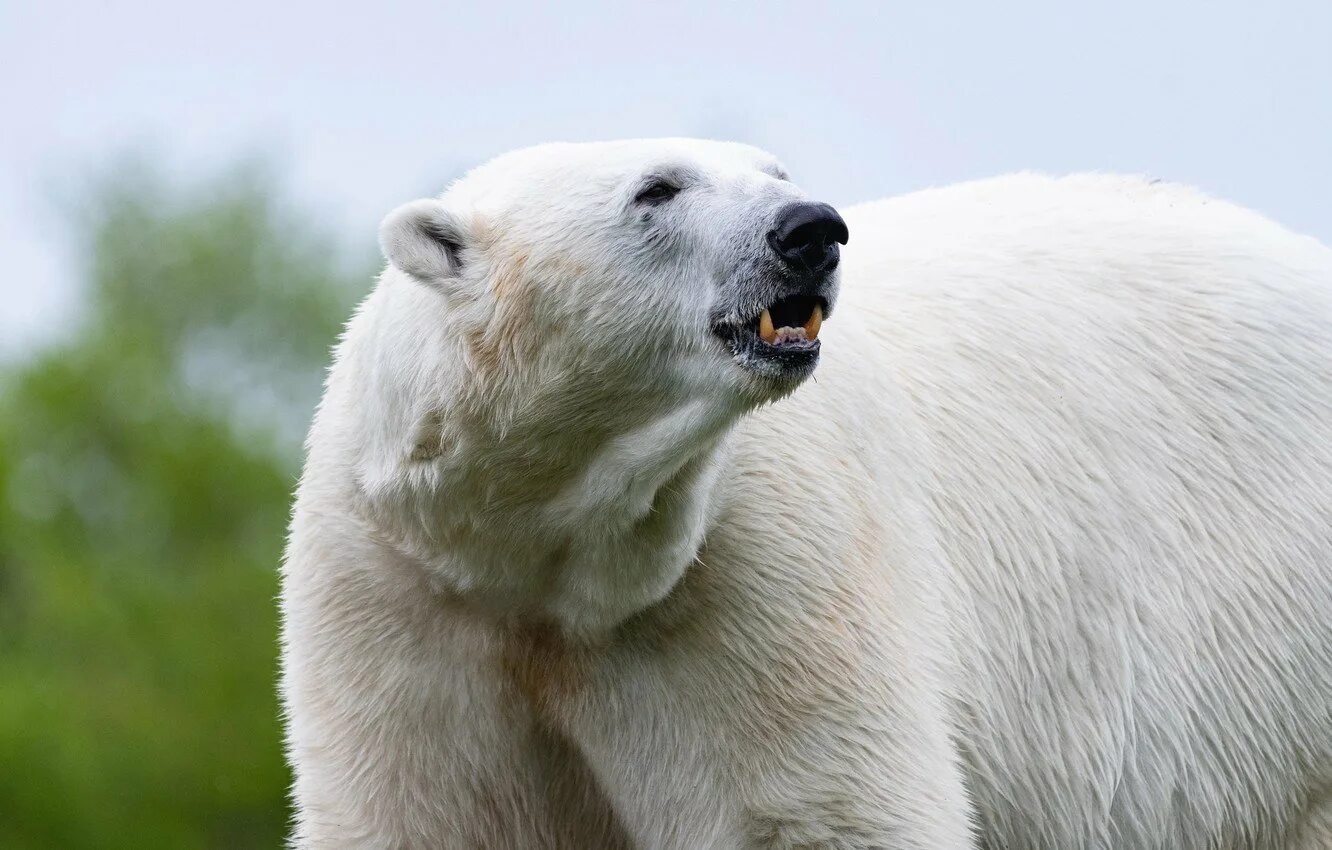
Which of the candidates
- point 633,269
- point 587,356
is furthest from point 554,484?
point 633,269

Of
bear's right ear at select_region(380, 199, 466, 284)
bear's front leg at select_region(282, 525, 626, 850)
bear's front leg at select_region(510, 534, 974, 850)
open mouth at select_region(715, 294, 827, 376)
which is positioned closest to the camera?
open mouth at select_region(715, 294, 827, 376)

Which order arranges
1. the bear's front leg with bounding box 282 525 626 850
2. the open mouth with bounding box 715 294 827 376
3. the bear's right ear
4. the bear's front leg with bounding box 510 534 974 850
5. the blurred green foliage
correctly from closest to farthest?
the open mouth with bounding box 715 294 827 376, the bear's right ear, the bear's front leg with bounding box 510 534 974 850, the bear's front leg with bounding box 282 525 626 850, the blurred green foliage

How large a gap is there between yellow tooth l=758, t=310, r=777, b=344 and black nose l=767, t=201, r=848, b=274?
147 millimetres

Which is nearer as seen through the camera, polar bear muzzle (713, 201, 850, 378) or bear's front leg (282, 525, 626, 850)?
polar bear muzzle (713, 201, 850, 378)

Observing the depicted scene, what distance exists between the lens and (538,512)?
200 inches

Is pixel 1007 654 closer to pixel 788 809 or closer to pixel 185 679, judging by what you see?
pixel 788 809

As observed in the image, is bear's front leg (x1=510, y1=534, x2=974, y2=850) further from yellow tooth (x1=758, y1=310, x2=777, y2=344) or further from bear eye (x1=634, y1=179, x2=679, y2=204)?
bear eye (x1=634, y1=179, x2=679, y2=204)

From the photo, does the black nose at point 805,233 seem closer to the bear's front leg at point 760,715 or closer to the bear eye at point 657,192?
the bear eye at point 657,192

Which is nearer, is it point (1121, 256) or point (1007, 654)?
point (1007, 654)

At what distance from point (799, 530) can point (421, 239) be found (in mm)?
1250

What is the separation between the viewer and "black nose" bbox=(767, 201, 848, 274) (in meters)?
4.79

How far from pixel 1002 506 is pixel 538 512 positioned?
1.63m

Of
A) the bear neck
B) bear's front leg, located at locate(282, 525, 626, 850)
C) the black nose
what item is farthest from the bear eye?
bear's front leg, located at locate(282, 525, 626, 850)

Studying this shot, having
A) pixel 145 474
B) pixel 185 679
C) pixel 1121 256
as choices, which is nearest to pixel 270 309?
pixel 145 474
